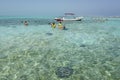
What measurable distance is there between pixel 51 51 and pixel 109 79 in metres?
9.36

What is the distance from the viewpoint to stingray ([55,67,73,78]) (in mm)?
14070

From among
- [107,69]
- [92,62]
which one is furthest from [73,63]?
[107,69]

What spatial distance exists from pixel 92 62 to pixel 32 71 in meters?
6.26

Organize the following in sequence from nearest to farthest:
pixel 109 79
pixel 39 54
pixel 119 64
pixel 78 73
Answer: pixel 109 79 < pixel 78 73 < pixel 119 64 < pixel 39 54

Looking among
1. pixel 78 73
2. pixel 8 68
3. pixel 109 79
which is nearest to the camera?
pixel 109 79

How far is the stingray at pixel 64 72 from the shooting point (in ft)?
46.2

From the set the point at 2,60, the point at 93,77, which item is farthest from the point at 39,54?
the point at 93,77

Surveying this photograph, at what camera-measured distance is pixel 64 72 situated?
14641 millimetres

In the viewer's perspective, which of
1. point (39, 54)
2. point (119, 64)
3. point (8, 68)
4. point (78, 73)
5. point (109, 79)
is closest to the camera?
point (109, 79)

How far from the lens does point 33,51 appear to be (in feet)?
69.6

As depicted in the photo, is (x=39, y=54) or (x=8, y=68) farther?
(x=39, y=54)

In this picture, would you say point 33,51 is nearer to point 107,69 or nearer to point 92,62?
point 92,62

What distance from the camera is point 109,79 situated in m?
13.5

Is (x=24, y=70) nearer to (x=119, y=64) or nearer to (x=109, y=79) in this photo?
(x=109, y=79)
